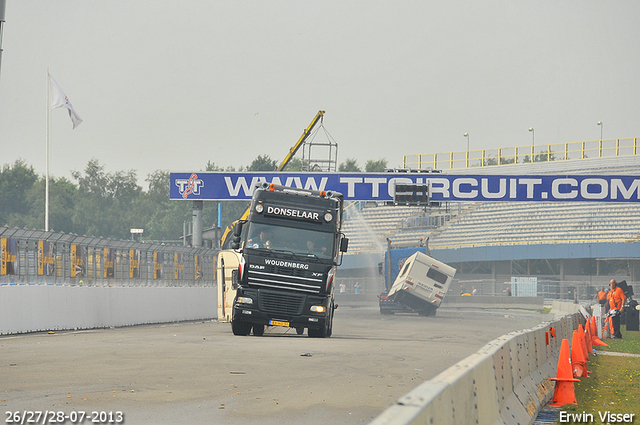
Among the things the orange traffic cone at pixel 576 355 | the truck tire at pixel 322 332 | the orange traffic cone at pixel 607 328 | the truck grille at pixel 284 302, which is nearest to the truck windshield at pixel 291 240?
the truck grille at pixel 284 302

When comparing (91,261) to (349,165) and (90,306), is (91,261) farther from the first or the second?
(349,165)

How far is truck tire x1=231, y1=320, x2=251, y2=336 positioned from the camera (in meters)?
19.3

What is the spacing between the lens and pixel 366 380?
10820 mm

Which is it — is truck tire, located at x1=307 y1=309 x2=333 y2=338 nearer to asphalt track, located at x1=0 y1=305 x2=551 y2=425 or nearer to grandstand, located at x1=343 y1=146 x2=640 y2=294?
asphalt track, located at x1=0 y1=305 x2=551 y2=425

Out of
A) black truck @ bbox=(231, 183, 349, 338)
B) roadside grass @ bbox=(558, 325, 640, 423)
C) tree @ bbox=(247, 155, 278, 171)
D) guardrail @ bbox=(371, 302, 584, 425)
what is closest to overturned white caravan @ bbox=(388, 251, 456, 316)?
roadside grass @ bbox=(558, 325, 640, 423)

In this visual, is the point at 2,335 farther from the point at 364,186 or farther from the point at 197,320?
the point at 364,186

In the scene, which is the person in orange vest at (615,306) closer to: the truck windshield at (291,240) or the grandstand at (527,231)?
the truck windshield at (291,240)

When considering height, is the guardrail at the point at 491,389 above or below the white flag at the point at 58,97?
below

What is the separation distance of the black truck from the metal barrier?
5.14 meters

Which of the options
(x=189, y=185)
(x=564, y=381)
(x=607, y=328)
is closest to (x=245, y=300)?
(x=564, y=381)

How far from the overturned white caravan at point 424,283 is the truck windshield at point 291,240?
2125 centimetres

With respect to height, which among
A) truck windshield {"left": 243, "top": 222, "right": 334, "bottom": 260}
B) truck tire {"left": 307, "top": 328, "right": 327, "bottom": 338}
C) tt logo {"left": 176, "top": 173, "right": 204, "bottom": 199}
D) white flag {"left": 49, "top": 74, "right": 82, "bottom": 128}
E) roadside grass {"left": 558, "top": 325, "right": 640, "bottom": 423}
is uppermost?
white flag {"left": 49, "top": 74, "right": 82, "bottom": 128}

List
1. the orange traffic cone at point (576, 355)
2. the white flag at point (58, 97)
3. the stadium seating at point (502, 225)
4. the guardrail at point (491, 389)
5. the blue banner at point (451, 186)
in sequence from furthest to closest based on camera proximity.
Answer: the stadium seating at point (502, 225), the white flag at point (58, 97), the blue banner at point (451, 186), the orange traffic cone at point (576, 355), the guardrail at point (491, 389)

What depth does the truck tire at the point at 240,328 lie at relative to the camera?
63.2 feet
